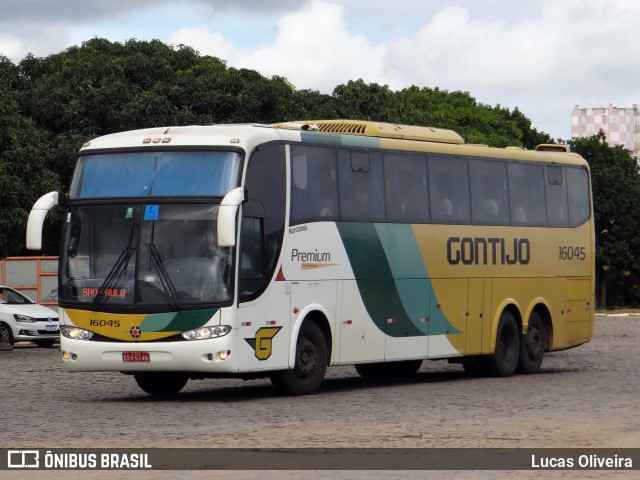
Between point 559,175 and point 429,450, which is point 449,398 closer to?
point 429,450

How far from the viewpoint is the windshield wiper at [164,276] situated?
742 inches

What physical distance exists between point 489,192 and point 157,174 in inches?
292

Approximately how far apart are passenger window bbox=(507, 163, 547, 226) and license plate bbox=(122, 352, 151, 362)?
29.1ft

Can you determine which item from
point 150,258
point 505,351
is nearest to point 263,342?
point 150,258

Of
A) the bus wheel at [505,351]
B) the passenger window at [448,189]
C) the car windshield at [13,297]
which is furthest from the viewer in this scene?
the car windshield at [13,297]

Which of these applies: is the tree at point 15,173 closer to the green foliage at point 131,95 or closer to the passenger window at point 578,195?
the green foliage at point 131,95

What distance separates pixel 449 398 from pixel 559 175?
862 centimetres

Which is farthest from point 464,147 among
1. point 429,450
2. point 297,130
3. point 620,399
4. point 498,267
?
point 429,450

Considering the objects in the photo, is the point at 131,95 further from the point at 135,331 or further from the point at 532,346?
the point at 135,331

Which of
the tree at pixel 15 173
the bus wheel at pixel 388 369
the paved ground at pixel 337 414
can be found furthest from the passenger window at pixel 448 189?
the tree at pixel 15 173

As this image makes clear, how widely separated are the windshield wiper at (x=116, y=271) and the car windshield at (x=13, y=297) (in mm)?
18115

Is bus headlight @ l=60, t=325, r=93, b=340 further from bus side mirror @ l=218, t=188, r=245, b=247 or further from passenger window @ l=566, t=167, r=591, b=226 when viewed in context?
passenger window @ l=566, t=167, r=591, b=226

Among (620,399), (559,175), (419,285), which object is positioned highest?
(559,175)

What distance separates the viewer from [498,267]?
2538cm
